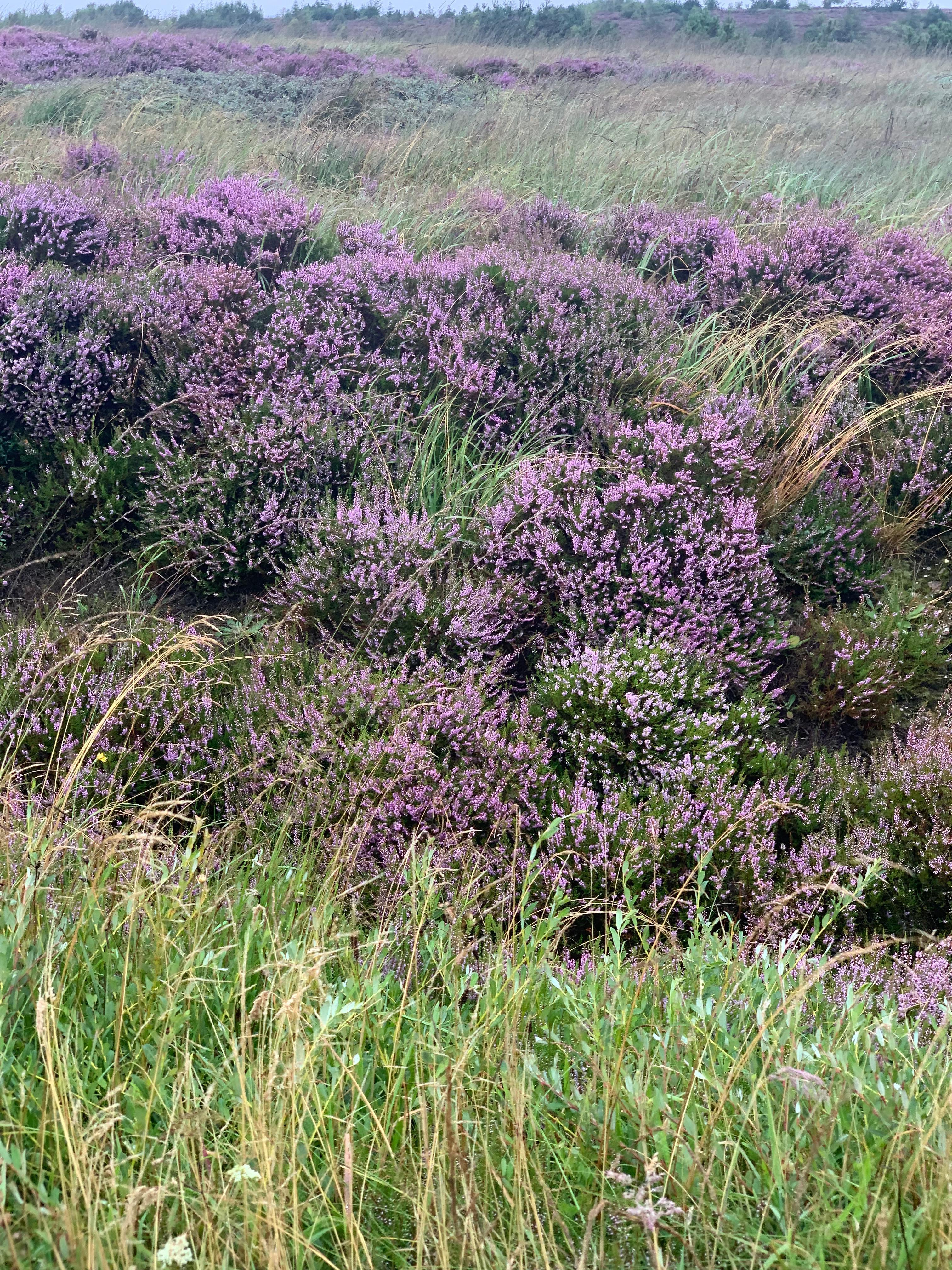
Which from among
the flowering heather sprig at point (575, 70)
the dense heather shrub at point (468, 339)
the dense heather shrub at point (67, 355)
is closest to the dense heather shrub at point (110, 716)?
the dense heather shrub at point (67, 355)

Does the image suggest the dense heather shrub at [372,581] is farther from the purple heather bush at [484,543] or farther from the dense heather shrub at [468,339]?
the dense heather shrub at [468,339]

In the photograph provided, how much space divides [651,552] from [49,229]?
4.35 metres

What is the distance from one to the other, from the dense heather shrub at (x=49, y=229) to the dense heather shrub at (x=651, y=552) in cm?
338

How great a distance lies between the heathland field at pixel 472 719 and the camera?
1667 millimetres

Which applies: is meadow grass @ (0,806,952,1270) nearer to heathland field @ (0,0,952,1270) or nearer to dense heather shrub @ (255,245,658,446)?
heathland field @ (0,0,952,1270)

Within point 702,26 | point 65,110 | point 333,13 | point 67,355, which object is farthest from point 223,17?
point 67,355

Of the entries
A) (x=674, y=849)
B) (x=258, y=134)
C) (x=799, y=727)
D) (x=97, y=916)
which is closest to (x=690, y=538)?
(x=799, y=727)

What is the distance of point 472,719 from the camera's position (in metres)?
3.44

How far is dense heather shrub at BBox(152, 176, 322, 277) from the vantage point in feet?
19.9

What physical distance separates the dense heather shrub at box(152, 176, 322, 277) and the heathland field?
0.17ft

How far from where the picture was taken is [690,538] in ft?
13.9

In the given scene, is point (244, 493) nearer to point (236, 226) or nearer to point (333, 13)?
point (236, 226)

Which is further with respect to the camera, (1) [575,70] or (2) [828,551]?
(1) [575,70]

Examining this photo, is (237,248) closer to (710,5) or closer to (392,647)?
(392,647)
